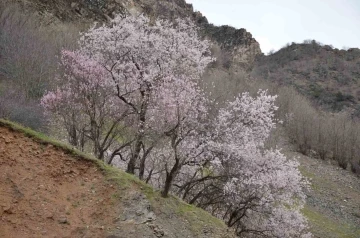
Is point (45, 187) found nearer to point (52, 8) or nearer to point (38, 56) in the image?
point (38, 56)

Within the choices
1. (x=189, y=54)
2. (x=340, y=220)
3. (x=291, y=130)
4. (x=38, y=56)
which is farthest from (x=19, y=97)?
(x=291, y=130)

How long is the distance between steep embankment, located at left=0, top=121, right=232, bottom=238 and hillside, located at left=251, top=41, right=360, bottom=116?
58652 mm

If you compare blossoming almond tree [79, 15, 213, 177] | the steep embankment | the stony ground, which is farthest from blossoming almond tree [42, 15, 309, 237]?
the stony ground

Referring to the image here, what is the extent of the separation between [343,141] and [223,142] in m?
32.6

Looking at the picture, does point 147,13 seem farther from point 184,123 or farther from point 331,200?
point 184,123

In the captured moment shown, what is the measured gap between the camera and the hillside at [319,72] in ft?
232

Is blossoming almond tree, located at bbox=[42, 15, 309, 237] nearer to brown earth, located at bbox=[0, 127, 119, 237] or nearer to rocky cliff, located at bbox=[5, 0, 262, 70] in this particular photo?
brown earth, located at bbox=[0, 127, 119, 237]

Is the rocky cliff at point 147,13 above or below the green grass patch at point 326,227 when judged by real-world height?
above

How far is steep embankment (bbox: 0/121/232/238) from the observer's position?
8500 millimetres

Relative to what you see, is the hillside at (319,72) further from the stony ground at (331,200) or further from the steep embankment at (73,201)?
the steep embankment at (73,201)

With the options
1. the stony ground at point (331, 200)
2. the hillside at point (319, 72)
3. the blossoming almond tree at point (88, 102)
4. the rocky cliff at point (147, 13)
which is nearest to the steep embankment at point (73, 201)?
the blossoming almond tree at point (88, 102)

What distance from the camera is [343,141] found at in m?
43.8

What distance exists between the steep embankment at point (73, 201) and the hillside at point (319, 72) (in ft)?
192

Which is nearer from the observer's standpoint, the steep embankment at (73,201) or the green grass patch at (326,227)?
the steep embankment at (73,201)
